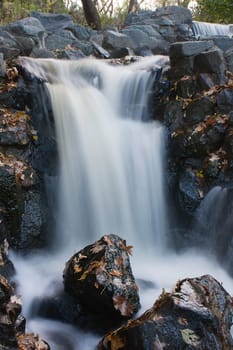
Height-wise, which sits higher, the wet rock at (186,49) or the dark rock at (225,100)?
the wet rock at (186,49)

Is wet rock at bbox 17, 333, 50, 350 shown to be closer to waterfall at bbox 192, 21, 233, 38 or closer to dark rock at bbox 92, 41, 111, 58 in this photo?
dark rock at bbox 92, 41, 111, 58

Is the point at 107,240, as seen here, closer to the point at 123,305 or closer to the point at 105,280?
the point at 105,280

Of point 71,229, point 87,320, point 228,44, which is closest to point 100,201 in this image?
point 71,229

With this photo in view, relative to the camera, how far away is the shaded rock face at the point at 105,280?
3.74 meters

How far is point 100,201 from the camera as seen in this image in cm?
588

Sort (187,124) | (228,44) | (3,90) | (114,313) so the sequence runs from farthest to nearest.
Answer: (228,44) → (187,124) → (3,90) → (114,313)

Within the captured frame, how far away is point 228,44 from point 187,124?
3762 millimetres

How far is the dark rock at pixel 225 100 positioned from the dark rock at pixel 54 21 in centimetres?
593

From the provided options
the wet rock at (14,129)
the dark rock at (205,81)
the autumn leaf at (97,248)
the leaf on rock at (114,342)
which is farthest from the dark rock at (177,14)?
the leaf on rock at (114,342)

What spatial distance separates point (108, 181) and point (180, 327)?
3.31 metres

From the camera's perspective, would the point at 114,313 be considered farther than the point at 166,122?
No

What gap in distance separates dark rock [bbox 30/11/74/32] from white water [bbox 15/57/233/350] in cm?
388

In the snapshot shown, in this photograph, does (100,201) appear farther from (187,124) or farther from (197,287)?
(197,287)

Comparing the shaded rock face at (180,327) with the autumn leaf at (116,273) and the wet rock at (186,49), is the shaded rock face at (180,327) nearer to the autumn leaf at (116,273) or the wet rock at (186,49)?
the autumn leaf at (116,273)
